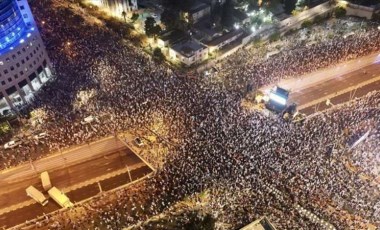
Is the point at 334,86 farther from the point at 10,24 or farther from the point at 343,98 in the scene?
the point at 10,24

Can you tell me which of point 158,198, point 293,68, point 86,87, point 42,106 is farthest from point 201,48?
point 158,198

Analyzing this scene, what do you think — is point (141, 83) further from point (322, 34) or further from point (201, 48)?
point (322, 34)

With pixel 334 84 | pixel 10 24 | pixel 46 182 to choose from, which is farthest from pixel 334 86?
pixel 10 24

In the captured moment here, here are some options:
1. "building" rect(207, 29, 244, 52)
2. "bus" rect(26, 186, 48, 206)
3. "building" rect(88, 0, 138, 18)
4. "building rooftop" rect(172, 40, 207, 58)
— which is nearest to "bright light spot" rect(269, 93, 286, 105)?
"building rooftop" rect(172, 40, 207, 58)

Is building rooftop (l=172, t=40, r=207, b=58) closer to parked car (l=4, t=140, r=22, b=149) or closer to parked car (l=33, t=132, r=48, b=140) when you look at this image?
parked car (l=33, t=132, r=48, b=140)

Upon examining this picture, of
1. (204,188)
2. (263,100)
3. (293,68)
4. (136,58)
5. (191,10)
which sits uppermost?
(191,10)

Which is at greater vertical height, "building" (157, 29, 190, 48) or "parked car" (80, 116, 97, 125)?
"building" (157, 29, 190, 48)

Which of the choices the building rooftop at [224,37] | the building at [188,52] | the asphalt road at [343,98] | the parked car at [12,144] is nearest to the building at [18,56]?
the parked car at [12,144]
